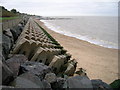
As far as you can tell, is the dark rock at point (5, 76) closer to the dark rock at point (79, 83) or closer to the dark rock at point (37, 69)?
the dark rock at point (37, 69)

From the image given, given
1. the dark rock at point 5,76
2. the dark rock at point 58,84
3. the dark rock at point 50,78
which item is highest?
the dark rock at point 5,76

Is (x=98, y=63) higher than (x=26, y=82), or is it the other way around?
(x=26, y=82)

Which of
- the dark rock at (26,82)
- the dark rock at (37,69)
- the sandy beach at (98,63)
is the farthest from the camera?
the sandy beach at (98,63)

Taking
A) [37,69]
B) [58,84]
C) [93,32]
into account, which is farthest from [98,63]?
[93,32]

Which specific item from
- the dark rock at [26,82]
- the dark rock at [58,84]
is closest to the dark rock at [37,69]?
the dark rock at [58,84]

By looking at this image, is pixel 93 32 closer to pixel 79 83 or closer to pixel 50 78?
pixel 50 78

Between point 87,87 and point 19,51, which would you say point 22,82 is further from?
point 19,51

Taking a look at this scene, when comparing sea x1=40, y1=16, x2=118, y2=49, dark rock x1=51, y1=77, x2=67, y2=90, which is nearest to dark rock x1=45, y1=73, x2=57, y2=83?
dark rock x1=51, y1=77, x2=67, y2=90

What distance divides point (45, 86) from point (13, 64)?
1013 millimetres

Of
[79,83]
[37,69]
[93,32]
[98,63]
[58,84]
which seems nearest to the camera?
[79,83]

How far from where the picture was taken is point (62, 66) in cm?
606

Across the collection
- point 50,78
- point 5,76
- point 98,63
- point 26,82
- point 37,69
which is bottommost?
point 98,63

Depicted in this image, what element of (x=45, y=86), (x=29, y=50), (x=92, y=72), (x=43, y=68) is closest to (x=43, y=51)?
(x=29, y=50)

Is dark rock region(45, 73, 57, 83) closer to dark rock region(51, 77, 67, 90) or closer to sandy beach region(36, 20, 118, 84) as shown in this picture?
dark rock region(51, 77, 67, 90)
